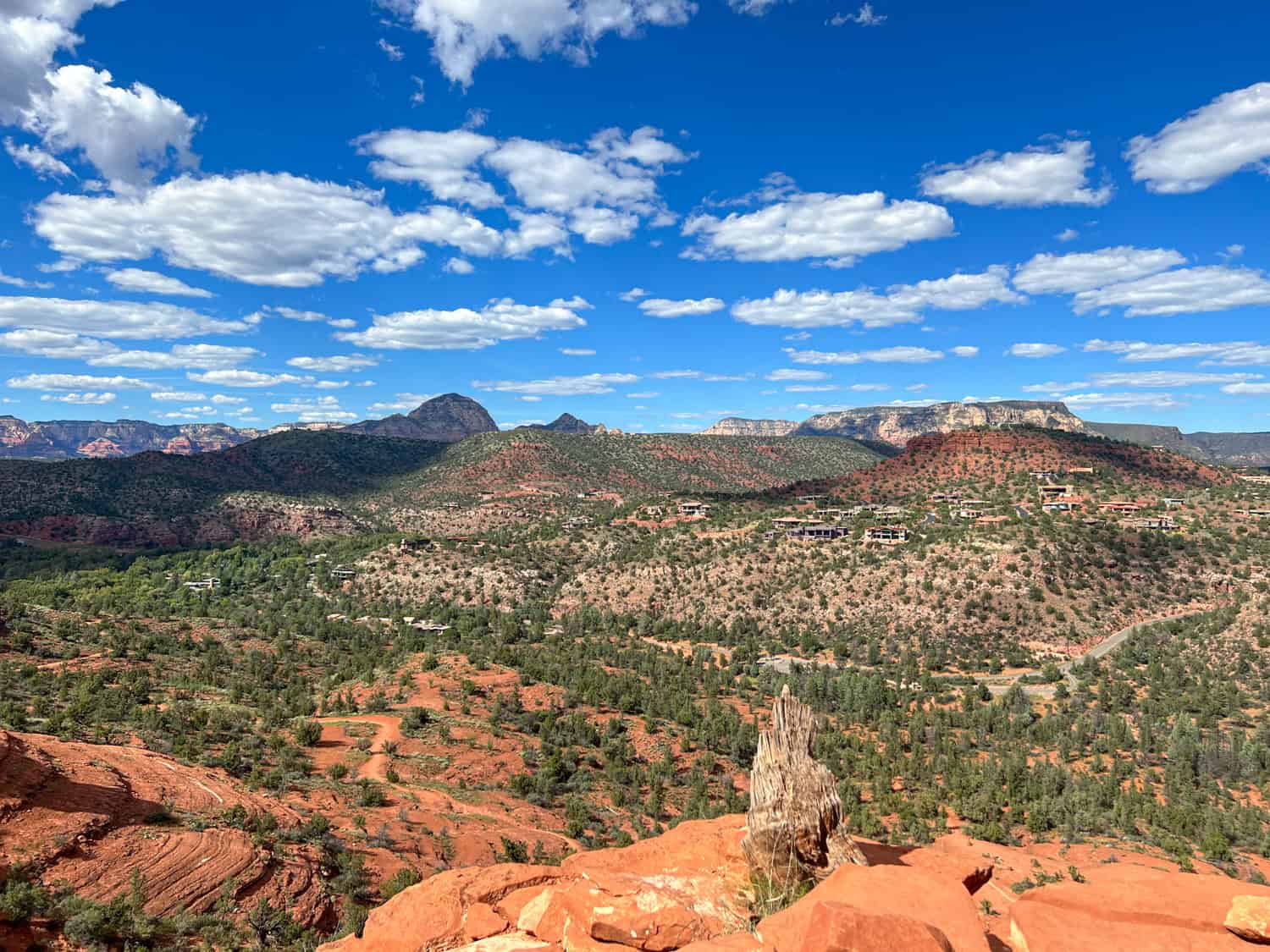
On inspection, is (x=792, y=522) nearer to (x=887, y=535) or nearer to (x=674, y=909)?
(x=887, y=535)

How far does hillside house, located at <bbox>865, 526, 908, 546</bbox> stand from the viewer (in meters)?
76.9

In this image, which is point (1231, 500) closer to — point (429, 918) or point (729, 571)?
point (729, 571)

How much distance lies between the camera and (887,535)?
78.8 metres

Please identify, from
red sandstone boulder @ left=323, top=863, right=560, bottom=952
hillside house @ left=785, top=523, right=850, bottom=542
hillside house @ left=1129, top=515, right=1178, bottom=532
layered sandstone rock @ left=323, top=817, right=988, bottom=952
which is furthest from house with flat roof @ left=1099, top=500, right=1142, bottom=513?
red sandstone boulder @ left=323, top=863, right=560, bottom=952

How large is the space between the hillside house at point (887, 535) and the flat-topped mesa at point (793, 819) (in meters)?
69.9

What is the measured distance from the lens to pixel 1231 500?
80.4 metres

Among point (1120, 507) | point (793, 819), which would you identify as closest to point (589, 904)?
point (793, 819)

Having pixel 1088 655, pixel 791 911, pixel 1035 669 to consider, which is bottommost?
pixel 1035 669

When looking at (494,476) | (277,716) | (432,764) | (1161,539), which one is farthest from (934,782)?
(494,476)

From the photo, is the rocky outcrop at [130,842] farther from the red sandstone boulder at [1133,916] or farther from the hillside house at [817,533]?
the hillside house at [817,533]

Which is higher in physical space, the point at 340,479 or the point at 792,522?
the point at 340,479

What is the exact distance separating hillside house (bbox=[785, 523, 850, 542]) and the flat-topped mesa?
2847 inches

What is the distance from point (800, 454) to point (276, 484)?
140348mm

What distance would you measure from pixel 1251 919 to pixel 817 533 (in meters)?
75.9
